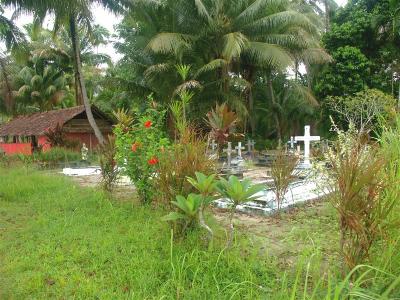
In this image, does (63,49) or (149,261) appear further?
(63,49)

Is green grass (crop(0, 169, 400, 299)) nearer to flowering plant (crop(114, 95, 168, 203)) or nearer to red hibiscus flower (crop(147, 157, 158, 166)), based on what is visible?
flowering plant (crop(114, 95, 168, 203))

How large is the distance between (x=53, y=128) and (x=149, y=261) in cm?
1829

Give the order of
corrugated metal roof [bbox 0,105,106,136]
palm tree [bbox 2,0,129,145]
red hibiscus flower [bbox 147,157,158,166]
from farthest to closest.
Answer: corrugated metal roof [bbox 0,105,106,136] → palm tree [bbox 2,0,129,145] → red hibiscus flower [bbox 147,157,158,166]

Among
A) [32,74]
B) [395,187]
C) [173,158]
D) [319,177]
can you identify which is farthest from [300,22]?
[32,74]

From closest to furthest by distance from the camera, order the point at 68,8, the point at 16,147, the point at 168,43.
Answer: the point at 68,8 < the point at 168,43 < the point at 16,147

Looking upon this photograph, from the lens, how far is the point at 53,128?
66.0 ft

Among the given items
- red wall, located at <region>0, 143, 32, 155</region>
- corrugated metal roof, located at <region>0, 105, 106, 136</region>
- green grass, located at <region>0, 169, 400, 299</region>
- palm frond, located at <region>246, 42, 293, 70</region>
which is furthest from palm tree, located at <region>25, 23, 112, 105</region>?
green grass, located at <region>0, 169, 400, 299</region>

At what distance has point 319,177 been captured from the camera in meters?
5.96

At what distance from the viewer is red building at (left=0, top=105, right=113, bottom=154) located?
21.2m

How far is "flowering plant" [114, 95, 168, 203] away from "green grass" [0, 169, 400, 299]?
0.40m

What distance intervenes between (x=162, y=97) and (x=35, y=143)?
8.96 m

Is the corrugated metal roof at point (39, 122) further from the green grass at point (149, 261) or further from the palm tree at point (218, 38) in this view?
the green grass at point (149, 261)

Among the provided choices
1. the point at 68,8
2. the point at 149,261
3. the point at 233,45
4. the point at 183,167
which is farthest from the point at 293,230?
the point at 68,8

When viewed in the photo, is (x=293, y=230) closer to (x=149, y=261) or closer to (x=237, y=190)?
(x=237, y=190)
